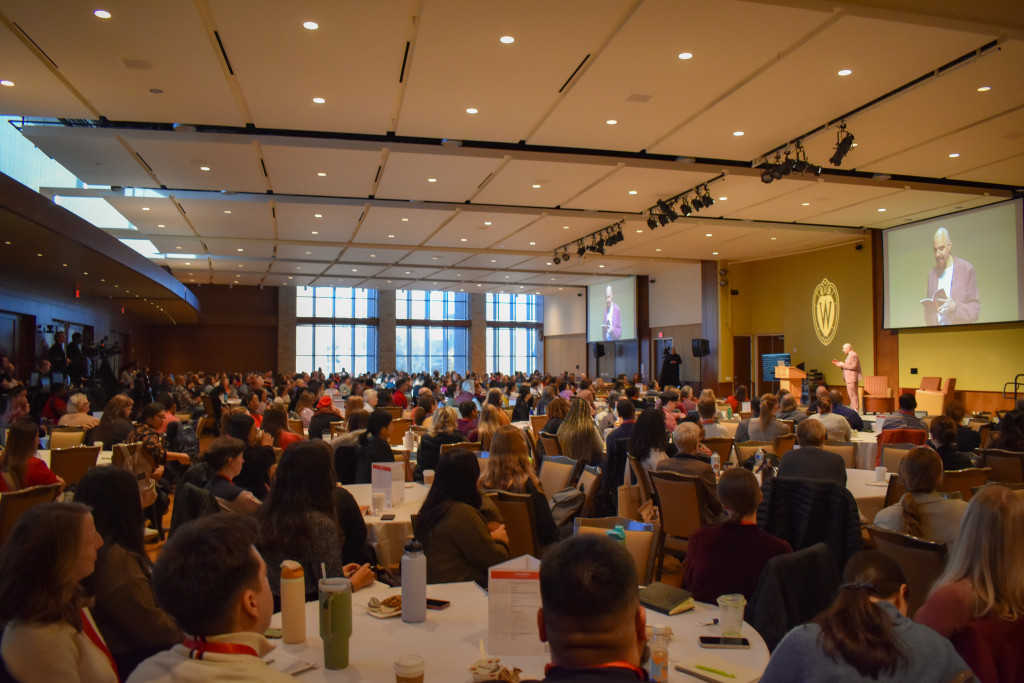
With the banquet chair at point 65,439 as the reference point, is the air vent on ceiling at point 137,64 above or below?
above

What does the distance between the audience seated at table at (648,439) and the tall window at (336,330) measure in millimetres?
23586

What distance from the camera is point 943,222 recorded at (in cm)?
1335

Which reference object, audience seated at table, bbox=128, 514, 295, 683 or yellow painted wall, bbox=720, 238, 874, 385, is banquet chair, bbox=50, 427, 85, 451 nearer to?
audience seated at table, bbox=128, 514, 295, 683

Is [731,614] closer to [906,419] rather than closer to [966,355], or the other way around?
[906,419]

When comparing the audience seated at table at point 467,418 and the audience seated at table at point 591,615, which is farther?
the audience seated at table at point 467,418

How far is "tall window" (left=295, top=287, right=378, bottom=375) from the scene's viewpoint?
28797mm

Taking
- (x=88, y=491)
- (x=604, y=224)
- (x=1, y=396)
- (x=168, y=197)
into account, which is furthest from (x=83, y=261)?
(x=88, y=491)

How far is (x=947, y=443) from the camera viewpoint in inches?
229

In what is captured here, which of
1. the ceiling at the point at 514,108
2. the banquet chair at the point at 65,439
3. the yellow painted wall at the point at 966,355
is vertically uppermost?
the ceiling at the point at 514,108

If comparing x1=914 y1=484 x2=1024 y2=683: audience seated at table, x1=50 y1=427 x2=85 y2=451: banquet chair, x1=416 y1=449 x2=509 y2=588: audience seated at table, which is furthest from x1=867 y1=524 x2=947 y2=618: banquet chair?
x1=50 y1=427 x2=85 y2=451: banquet chair

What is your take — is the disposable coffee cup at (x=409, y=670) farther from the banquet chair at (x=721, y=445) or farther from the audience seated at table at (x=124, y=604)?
the banquet chair at (x=721, y=445)

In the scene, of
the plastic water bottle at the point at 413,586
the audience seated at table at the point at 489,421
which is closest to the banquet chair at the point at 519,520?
the plastic water bottle at the point at 413,586

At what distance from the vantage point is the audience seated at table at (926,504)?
3.74 m

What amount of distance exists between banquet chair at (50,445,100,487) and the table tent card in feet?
19.1
